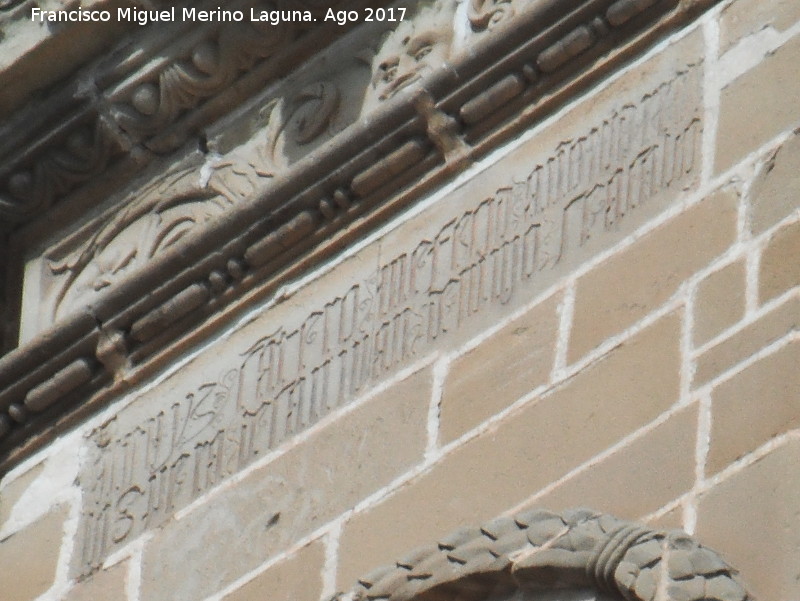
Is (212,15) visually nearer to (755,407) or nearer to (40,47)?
(40,47)

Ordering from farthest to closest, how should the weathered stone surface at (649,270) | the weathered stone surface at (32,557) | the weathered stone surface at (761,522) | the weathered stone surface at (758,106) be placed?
the weathered stone surface at (32,557)
the weathered stone surface at (758,106)
the weathered stone surface at (649,270)
the weathered stone surface at (761,522)

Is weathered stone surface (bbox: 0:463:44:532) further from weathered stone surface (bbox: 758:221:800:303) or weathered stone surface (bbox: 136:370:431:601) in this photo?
weathered stone surface (bbox: 758:221:800:303)

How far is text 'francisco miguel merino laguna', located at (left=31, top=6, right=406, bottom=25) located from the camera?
644cm

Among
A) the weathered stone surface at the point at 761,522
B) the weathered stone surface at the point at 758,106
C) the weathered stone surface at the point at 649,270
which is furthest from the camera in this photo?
the weathered stone surface at the point at 758,106

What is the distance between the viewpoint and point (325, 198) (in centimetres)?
606

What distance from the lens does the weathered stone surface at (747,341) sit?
5.01m

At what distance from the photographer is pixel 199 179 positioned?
Result: 652 cm

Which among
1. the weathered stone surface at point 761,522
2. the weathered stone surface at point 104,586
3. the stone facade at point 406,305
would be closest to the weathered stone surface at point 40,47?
the stone facade at point 406,305

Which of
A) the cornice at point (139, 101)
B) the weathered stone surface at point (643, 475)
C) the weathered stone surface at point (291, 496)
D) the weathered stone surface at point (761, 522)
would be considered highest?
the cornice at point (139, 101)

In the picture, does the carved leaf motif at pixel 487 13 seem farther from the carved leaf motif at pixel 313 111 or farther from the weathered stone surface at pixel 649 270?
the weathered stone surface at pixel 649 270

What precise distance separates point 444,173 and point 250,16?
789 millimetres

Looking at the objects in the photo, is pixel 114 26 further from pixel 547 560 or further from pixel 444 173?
pixel 547 560

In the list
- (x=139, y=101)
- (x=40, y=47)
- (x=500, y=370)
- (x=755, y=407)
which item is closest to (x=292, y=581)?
(x=500, y=370)

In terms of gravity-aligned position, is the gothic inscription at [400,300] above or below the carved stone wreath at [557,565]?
above
